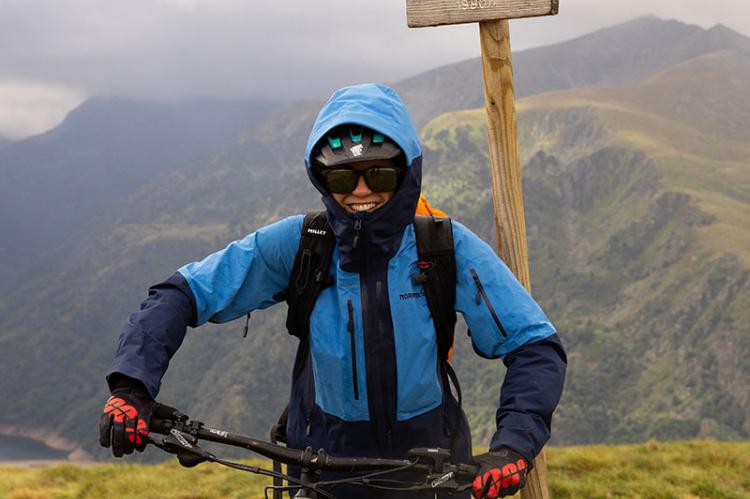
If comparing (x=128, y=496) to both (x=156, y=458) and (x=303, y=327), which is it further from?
(x=156, y=458)

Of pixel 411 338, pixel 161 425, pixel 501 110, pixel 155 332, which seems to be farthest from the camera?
pixel 501 110

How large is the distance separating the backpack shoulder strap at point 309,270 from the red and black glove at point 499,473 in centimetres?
108

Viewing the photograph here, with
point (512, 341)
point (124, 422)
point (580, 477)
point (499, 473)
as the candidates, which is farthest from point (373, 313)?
point (580, 477)

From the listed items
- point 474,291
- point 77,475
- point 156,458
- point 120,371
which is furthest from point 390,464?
point 156,458

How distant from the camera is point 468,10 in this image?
15.1 feet

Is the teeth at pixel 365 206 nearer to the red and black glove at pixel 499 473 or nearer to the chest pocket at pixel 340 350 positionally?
the chest pocket at pixel 340 350

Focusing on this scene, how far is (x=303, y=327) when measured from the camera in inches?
148

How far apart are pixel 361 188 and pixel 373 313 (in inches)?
22.0

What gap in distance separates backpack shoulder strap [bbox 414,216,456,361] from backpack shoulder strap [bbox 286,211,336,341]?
1.40ft

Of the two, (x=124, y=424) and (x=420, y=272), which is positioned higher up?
(x=420, y=272)

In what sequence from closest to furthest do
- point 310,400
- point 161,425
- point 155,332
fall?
point 161,425 → point 155,332 → point 310,400

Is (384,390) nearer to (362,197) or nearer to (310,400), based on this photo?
(310,400)

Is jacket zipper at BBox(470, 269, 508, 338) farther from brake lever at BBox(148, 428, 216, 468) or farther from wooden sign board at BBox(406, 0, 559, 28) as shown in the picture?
wooden sign board at BBox(406, 0, 559, 28)

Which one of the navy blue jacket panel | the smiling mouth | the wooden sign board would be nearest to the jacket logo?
the smiling mouth
